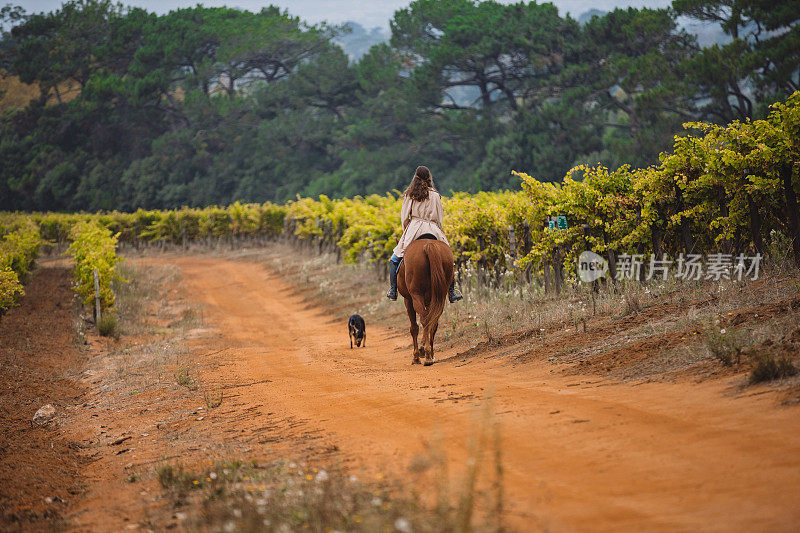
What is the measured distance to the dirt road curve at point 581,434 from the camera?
4.17 metres

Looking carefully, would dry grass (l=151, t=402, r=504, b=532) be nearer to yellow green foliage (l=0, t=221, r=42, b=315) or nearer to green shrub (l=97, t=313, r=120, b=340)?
yellow green foliage (l=0, t=221, r=42, b=315)

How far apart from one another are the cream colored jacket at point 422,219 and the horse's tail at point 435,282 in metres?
0.36

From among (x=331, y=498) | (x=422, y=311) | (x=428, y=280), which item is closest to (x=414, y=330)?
(x=422, y=311)

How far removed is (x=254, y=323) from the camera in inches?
758

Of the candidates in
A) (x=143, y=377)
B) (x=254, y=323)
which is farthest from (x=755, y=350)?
(x=254, y=323)

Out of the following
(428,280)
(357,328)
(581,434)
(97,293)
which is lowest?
(357,328)

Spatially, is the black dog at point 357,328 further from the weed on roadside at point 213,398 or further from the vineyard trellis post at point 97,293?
the vineyard trellis post at point 97,293

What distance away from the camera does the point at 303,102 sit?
66.9m

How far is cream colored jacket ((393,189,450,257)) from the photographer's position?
11172 millimetres

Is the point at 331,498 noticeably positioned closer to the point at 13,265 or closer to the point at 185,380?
the point at 185,380

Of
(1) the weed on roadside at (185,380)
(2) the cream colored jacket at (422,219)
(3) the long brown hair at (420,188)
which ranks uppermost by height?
(3) the long brown hair at (420,188)

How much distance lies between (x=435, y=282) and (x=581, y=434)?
521 centimetres

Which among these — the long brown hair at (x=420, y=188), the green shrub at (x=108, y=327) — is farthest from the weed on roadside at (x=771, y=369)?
the green shrub at (x=108, y=327)

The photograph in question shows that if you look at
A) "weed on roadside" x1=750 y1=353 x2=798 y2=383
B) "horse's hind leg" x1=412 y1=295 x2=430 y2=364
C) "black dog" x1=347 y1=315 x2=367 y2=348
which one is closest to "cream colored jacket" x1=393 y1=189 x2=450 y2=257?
"horse's hind leg" x1=412 y1=295 x2=430 y2=364
